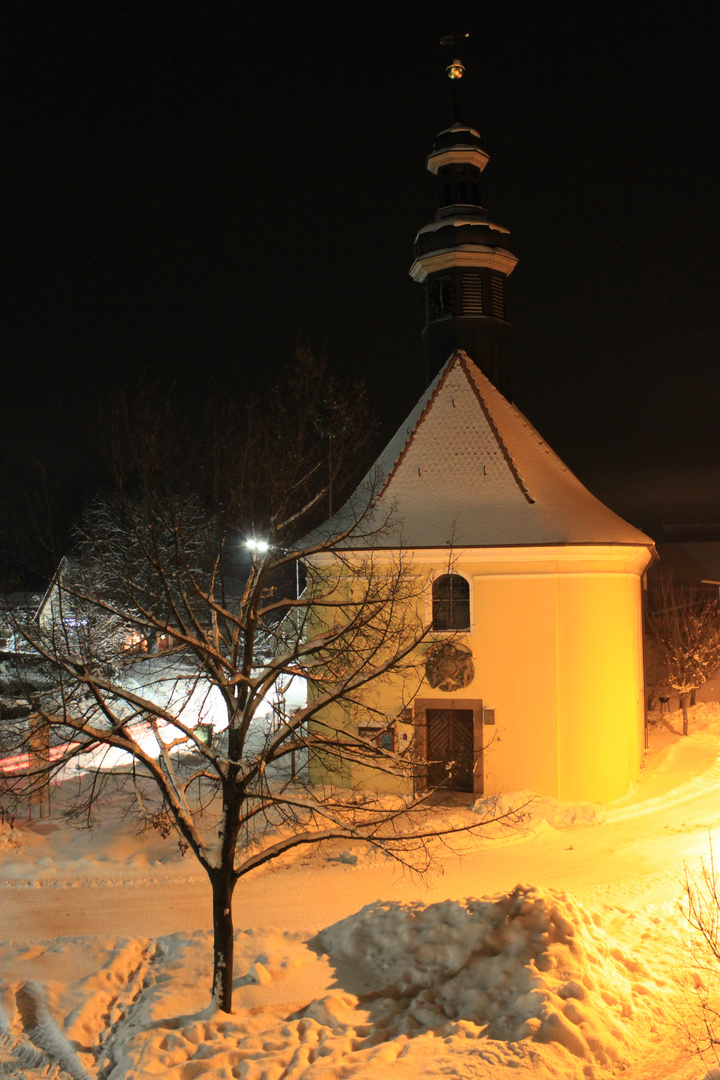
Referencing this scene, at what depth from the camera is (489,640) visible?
18422 millimetres

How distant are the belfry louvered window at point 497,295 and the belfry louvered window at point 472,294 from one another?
0.35m

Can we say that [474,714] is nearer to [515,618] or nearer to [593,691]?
[515,618]

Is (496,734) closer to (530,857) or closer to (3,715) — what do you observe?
(530,857)

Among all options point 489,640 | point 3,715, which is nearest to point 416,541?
point 489,640

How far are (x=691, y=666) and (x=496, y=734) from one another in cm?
1018

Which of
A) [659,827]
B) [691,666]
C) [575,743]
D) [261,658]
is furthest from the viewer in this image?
[691,666]

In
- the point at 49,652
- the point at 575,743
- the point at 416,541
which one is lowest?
the point at 575,743

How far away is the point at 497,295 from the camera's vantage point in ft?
73.3

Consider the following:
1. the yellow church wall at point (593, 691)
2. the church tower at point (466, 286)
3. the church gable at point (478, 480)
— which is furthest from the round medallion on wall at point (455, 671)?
the church tower at point (466, 286)

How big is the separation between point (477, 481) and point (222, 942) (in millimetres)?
12740

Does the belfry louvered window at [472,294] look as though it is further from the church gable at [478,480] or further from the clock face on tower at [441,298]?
the church gable at [478,480]

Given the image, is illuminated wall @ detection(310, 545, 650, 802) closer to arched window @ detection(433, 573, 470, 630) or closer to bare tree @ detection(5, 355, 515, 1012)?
arched window @ detection(433, 573, 470, 630)

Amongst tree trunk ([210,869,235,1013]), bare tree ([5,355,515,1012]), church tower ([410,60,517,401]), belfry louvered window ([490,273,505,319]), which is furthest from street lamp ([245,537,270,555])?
belfry louvered window ([490,273,505,319])

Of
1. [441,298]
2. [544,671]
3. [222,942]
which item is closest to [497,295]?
[441,298]
